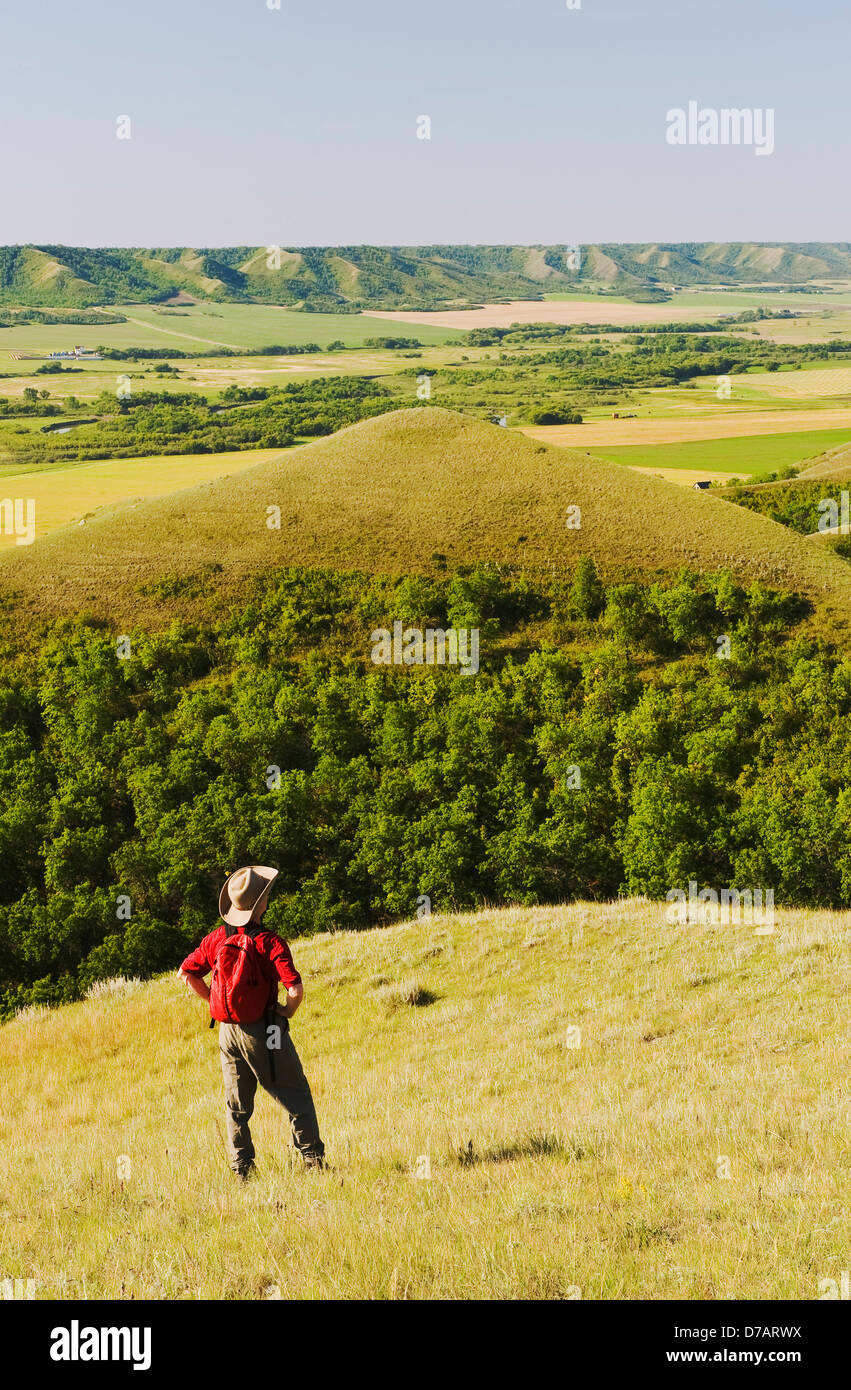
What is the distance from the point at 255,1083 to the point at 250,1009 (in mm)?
1145

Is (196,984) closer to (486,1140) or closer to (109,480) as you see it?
(486,1140)

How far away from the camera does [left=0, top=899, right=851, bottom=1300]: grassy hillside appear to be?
7.18 meters

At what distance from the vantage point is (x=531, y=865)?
39.3 m

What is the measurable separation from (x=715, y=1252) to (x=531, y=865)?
106 ft

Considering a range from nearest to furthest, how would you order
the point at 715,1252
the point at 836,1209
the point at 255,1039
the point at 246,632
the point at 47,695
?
the point at 715,1252 → the point at 836,1209 → the point at 255,1039 → the point at 47,695 → the point at 246,632

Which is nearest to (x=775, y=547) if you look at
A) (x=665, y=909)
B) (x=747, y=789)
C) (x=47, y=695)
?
(x=747, y=789)

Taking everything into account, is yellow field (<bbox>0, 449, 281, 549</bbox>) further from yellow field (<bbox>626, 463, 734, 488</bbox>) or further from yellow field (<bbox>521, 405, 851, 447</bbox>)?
yellow field (<bbox>521, 405, 851, 447</bbox>)

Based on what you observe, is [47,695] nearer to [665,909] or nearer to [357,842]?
[357,842]

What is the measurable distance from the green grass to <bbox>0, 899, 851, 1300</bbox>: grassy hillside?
107 meters

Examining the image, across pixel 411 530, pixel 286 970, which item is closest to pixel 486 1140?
pixel 286 970

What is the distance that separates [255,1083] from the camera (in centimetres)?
999

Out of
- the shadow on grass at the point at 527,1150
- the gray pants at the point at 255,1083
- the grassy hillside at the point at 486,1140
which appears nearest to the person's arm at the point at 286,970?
the gray pants at the point at 255,1083

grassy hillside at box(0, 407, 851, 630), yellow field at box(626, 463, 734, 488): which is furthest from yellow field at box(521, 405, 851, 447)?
grassy hillside at box(0, 407, 851, 630)

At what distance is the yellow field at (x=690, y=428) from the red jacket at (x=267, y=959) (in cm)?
13748
